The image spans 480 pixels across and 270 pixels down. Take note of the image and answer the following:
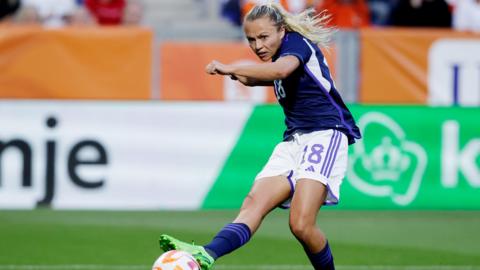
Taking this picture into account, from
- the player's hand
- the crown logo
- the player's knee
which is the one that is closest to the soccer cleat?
the player's knee

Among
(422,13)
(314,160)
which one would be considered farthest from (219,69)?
(422,13)

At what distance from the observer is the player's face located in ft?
23.5

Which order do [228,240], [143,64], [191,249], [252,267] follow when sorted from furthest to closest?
[143,64], [252,267], [228,240], [191,249]

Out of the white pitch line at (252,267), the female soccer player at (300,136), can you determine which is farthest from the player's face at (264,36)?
the white pitch line at (252,267)

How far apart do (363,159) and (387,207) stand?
64cm

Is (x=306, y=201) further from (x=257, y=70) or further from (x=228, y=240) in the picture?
(x=257, y=70)

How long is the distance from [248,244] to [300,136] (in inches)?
129

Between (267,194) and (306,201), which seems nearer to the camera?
(306,201)

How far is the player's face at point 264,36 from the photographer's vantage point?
7.17 m

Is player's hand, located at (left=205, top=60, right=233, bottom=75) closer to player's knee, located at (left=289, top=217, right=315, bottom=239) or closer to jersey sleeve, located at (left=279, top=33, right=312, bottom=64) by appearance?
jersey sleeve, located at (left=279, top=33, right=312, bottom=64)

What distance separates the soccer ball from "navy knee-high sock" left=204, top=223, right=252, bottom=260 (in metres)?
0.26

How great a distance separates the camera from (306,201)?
719cm

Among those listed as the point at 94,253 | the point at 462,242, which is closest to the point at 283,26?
the point at 94,253

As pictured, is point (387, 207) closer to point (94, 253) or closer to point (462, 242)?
point (462, 242)
